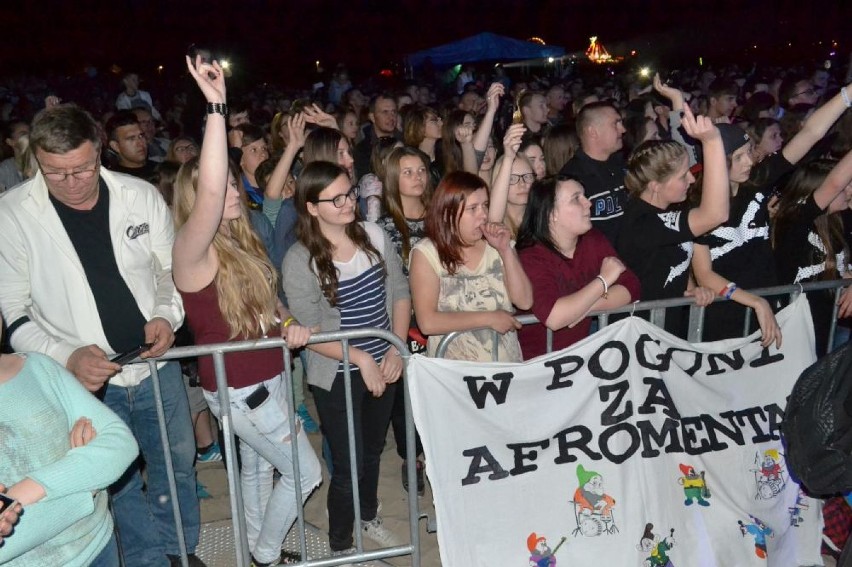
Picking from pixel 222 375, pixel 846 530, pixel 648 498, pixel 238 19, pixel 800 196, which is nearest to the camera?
pixel 222 375

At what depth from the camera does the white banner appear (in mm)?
3752

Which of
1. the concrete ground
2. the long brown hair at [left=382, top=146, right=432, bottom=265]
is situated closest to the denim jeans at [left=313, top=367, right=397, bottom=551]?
the concrete ground

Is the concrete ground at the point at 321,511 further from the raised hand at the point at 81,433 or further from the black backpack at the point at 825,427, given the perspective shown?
the black backpack at the point at 825,427

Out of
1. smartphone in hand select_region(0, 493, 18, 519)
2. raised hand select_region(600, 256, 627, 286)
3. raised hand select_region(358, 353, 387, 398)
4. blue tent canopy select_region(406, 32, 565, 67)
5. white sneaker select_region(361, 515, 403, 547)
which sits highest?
blue tent canopy select_region(406, 32, 565, 67)

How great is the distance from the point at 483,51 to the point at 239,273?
22.2m

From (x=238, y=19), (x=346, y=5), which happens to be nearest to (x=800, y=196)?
(x=238, y=19)

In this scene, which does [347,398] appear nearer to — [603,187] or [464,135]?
[603,187]

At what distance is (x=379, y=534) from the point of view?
4.68 meters

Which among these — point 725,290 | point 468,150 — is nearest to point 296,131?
point 468,150

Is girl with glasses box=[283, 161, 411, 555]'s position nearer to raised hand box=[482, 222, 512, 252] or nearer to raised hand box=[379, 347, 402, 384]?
raised hand box=[379, 347, 402, 384]

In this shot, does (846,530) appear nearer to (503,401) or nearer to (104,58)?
(503,401)

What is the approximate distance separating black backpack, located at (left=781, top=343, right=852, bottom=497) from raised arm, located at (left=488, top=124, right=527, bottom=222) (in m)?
2.15

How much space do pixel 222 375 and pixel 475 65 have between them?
28657 millimetres

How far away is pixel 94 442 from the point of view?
8.67ft
